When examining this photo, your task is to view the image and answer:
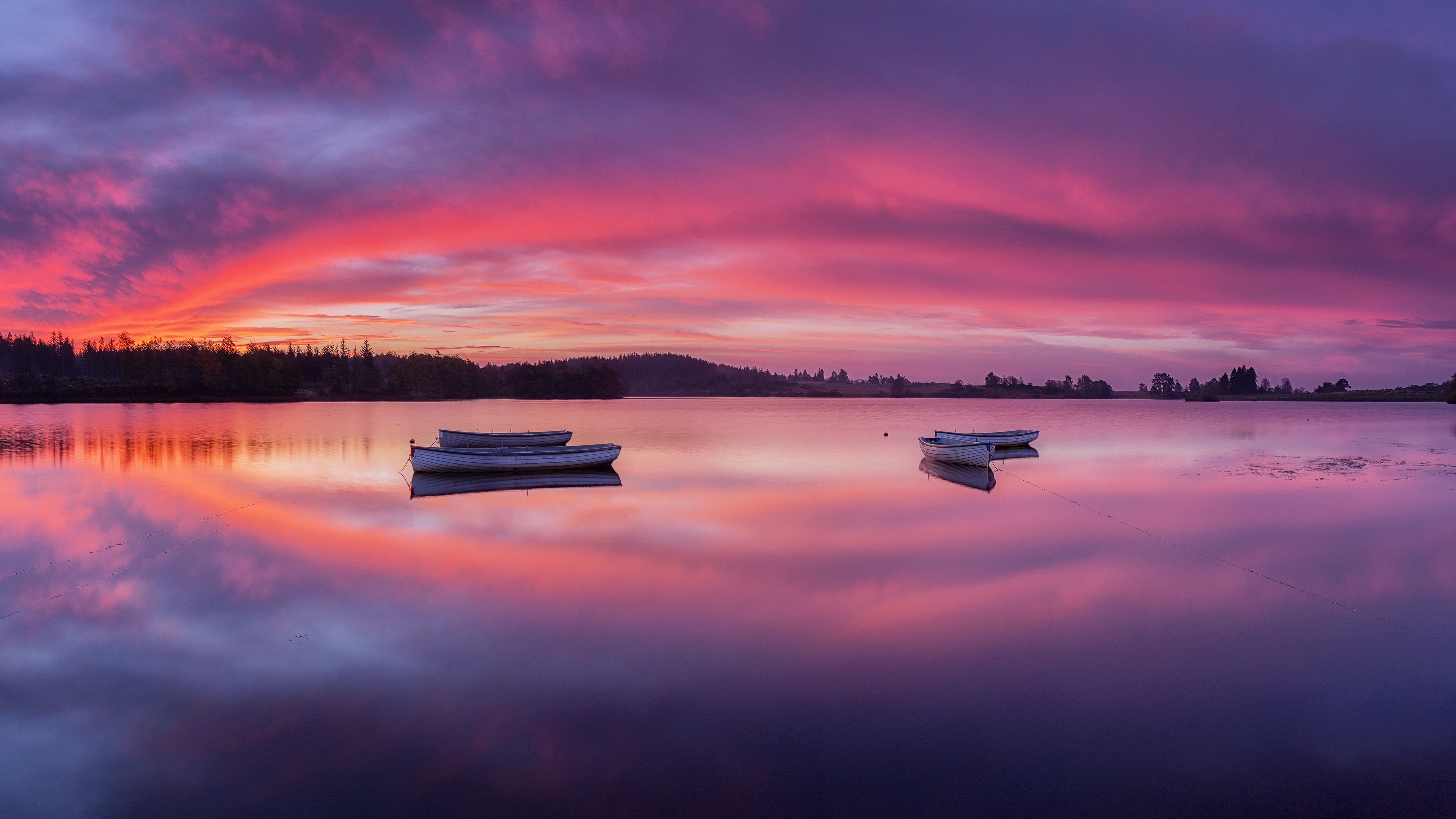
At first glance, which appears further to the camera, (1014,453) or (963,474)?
(1014,453)

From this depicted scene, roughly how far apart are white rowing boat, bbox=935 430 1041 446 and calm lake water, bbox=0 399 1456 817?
676 inches

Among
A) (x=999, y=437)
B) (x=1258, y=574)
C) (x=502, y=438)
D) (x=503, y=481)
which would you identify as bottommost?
(x=503, y=481)

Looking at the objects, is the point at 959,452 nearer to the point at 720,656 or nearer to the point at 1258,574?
the point at 1258,574

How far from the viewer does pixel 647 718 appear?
768 cm

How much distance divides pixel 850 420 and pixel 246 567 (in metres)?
81.7

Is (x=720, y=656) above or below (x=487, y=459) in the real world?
below

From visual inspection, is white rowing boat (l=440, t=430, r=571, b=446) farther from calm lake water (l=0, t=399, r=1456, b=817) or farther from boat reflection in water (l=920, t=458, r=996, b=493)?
boat reflection in water (l=920, t=458, r=996, b=493)

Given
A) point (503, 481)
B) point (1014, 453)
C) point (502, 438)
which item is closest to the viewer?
point (503, 481)

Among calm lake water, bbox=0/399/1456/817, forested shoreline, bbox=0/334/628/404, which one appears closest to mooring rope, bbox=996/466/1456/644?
calm lake water, bbox=0/399/1456/817

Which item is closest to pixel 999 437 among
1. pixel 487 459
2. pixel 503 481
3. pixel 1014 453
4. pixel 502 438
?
pixel 1014 453

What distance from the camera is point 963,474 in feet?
107

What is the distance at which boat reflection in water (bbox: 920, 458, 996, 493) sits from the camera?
2902cm

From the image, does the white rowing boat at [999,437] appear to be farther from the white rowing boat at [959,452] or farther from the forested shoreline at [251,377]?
the forested shoreline at [251,377]

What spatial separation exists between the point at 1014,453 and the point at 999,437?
1907 millimetres
